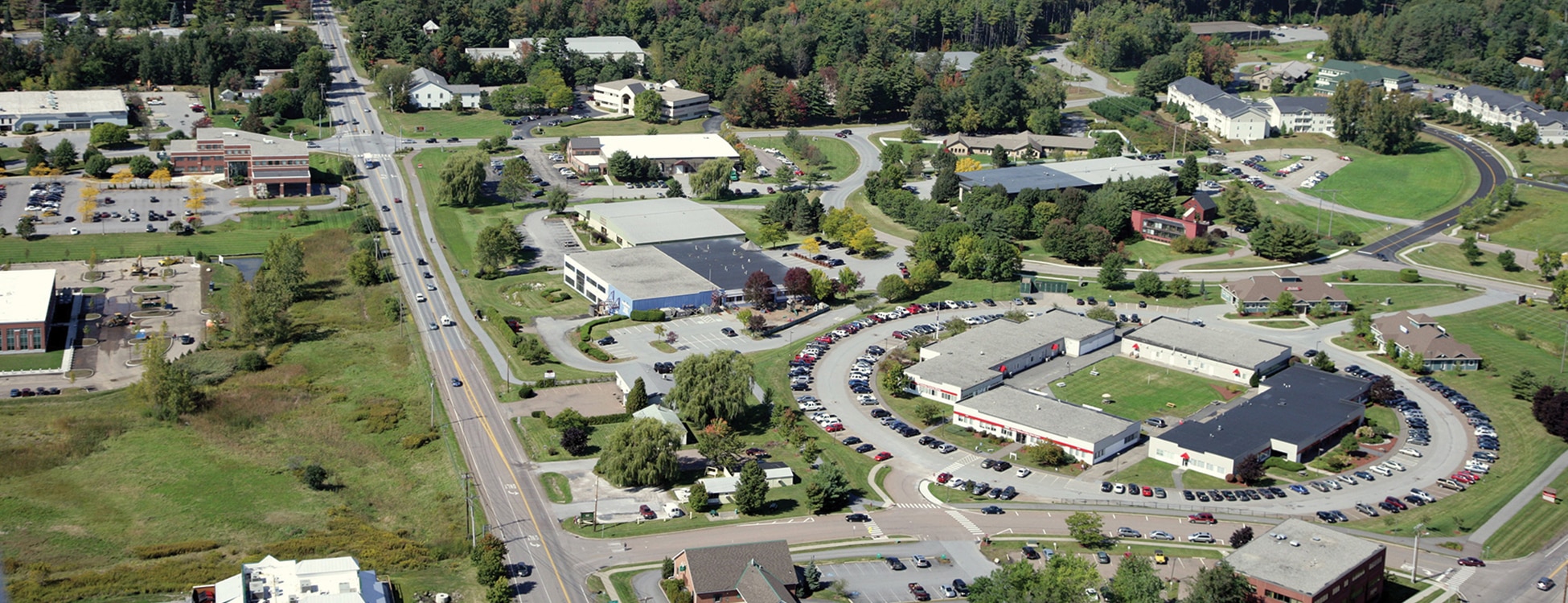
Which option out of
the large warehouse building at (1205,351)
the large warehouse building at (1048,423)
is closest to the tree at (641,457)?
the large warehouse building at (1048,423)

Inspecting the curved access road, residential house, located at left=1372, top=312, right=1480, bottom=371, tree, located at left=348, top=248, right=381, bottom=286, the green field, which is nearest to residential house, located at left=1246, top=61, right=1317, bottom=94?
the curved access road

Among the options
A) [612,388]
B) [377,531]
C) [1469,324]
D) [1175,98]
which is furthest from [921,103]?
[377,531]

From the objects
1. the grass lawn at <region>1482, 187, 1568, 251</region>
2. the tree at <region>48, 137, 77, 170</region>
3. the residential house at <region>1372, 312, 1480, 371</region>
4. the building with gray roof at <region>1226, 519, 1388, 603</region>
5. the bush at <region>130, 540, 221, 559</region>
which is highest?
the tree at <region>48, 137, 77, 170</region>

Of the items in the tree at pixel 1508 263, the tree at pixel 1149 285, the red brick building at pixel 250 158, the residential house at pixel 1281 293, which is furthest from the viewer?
the red brick building at pixel 250 158

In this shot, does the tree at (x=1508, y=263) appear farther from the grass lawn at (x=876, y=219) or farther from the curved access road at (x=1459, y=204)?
the grass lawn at (x=876, y=219)

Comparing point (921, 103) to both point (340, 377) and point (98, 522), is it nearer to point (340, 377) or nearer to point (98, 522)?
point (340, 377)

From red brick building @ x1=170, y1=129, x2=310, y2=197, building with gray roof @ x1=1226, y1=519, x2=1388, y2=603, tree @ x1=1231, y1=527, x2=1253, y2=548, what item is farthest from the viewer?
red brick building @ x1=170, y1=129, x2=310, y2=197

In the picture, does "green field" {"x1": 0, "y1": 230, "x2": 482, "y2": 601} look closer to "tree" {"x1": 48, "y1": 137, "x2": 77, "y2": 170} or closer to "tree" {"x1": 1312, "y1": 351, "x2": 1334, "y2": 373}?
"tree" {"x1": 48, "y1": 137, "x2": 77, "y2": 170}
